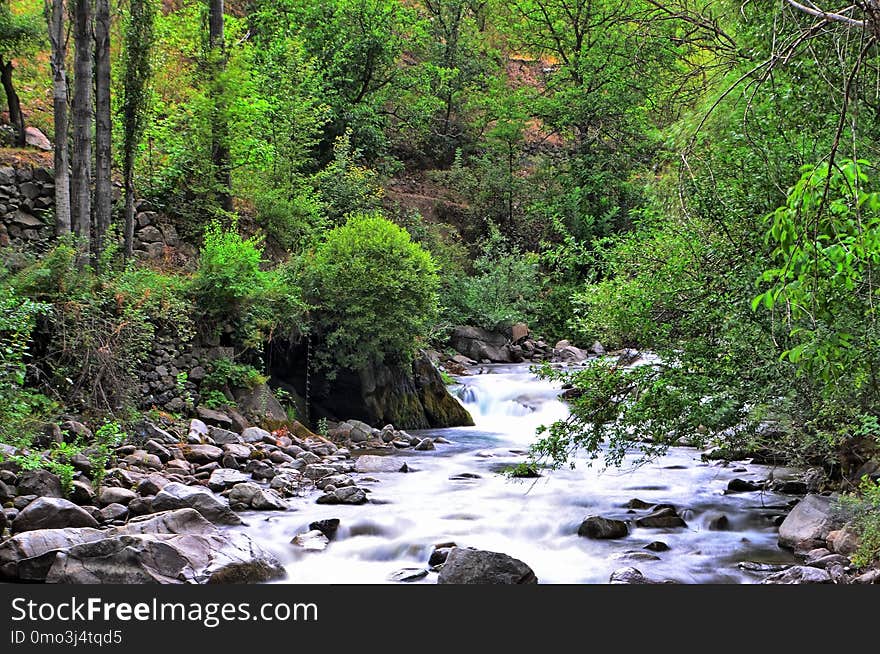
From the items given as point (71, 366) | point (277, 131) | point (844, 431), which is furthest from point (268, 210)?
point (844, 431)

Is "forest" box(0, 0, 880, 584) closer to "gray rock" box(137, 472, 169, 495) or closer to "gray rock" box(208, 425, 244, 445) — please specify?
"gray rock" box(137, 472, 169, 495)

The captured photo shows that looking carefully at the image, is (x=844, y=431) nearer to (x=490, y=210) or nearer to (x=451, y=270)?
(x=451, y=270)

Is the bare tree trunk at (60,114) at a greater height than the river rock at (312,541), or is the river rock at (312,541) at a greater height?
the bare tree trunk at (60,114)

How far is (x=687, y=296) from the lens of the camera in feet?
25.6

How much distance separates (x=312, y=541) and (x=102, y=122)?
29.9 ft

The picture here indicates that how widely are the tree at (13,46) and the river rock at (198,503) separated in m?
10.6

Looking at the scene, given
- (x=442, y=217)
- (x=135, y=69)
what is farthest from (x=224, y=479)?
(x=442, y=217)

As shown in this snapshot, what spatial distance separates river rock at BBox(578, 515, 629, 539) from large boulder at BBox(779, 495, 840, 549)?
171cm

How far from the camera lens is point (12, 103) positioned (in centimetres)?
1582

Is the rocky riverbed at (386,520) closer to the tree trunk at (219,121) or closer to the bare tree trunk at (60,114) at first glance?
the bare tree trunk at (60,114)

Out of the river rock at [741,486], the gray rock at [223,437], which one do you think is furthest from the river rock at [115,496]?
the river rock at [741,486]

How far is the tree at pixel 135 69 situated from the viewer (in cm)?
1352

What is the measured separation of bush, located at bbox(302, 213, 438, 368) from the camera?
15.5 m

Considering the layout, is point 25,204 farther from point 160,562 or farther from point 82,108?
point 160,562
